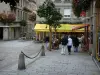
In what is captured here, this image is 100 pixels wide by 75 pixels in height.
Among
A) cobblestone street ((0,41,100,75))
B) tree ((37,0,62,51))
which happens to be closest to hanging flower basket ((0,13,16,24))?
tree ((37,0,62,51))

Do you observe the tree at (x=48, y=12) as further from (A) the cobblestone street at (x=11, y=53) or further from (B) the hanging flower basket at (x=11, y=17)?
(B) the hanging flower basket at (x=11, y=17)

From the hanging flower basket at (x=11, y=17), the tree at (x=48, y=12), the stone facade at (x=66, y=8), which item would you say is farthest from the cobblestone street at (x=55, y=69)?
the hanging flower basket at (x=11, y=17)

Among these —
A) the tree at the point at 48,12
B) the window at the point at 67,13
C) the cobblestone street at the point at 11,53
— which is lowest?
the cobblestone street at the point at 11,53

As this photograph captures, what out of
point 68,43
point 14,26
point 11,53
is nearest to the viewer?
point 68,43

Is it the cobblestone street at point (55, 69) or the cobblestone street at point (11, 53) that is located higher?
the cobblestone street at point (55, 69)

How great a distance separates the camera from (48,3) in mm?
29516

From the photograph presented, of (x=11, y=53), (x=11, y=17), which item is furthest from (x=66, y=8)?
(x=11, y=53)

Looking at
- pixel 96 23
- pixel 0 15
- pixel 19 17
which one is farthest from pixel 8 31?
pixel 96 23

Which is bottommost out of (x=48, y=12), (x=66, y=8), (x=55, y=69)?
(x=55, y=69)

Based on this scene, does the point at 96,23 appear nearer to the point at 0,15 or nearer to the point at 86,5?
the point at 86,5

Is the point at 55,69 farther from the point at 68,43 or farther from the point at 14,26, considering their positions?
the point at 14,26

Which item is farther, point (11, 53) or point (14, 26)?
point (14, 26)

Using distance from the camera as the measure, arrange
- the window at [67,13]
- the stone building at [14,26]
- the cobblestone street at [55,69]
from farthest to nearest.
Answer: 1. the stone building at [14,26]
2. the window at [67,13]
3. the cobblestone street at [55,69]

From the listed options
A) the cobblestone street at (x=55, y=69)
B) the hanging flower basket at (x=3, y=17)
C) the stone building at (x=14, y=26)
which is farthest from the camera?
the stone building at (x=14, y=26)
